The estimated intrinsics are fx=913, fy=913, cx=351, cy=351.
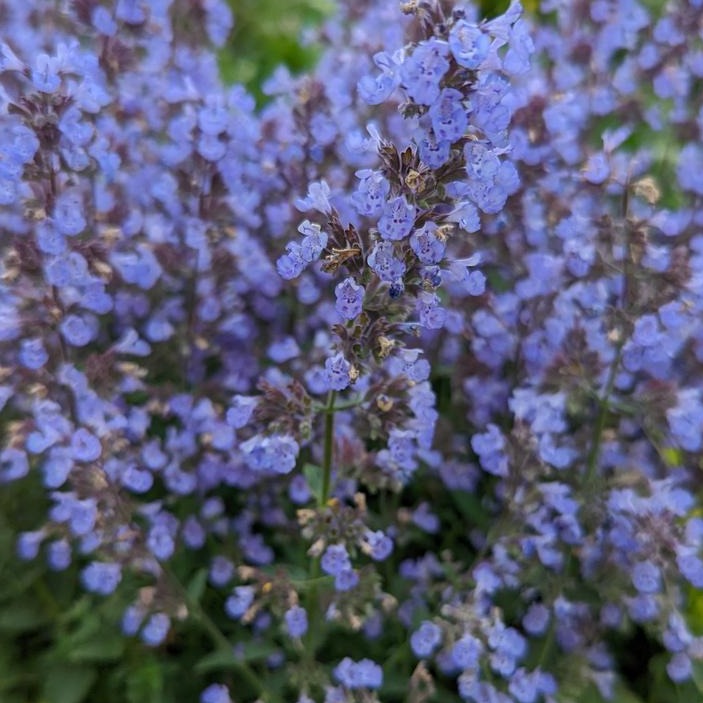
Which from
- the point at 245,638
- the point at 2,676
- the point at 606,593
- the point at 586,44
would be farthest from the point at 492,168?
the point at 2,676

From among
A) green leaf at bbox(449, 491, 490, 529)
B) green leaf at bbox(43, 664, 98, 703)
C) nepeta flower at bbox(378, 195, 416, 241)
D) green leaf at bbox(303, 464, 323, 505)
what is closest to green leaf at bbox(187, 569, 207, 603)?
green leaf at bbox(303, 464, 323, 505)

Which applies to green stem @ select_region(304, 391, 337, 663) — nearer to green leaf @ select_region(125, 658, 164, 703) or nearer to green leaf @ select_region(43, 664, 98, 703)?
green leaf @ select_region(125, 658, 164, 703)

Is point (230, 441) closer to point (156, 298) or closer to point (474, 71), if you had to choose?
point (156, 298)

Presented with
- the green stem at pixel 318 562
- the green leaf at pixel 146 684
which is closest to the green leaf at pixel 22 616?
the green leaf at pixel 146 684

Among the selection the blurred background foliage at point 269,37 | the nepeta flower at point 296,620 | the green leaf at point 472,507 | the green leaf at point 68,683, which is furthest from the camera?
the blurred background foliage at point 269,37

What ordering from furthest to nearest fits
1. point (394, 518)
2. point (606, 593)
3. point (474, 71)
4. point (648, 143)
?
point (648, 143) < point (394, 518) < point (606, 593) < point (474, 71)

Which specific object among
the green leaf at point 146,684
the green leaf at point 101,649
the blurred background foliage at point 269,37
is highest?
the blurred background foliage at point 269,37

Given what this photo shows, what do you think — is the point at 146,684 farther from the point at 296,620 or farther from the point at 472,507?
the point at 472,507

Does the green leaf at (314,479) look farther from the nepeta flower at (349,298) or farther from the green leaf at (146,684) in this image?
the green leaf at (146,684)
